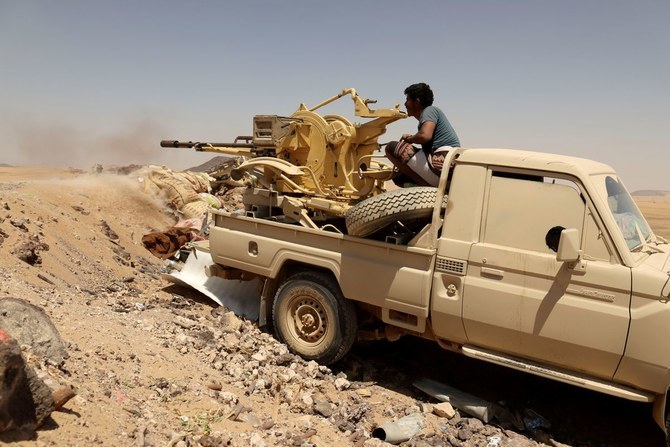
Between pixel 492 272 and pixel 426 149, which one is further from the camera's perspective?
pixel 426 149

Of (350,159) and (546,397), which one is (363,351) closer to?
(546,397)

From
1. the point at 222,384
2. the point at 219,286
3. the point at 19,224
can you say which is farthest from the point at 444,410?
the point at 19,224

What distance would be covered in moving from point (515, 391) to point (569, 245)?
2.11 meters

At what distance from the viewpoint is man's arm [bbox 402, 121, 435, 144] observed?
18.2 feet

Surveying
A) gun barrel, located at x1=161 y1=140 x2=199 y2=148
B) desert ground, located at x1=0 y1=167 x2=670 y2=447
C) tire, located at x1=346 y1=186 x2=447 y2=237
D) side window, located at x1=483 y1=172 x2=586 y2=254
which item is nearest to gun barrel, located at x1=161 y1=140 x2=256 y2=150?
gun barrel, located at x1=161 y1=140 x2=199 y2=148

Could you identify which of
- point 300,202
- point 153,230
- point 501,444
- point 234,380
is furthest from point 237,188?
point 501,444

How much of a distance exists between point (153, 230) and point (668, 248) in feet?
30.8

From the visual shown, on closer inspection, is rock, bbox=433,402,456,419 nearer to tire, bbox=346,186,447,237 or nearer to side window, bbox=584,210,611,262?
tire, bbox=346,186,447,237

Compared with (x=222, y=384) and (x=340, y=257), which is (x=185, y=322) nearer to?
(x=222, y=384)

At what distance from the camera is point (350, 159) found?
24.1 ft

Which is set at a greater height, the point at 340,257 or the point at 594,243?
the point at 594,243

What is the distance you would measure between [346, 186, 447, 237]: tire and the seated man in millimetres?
507

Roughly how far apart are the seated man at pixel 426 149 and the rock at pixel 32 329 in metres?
3.42

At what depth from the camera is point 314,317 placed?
595 centimetres
